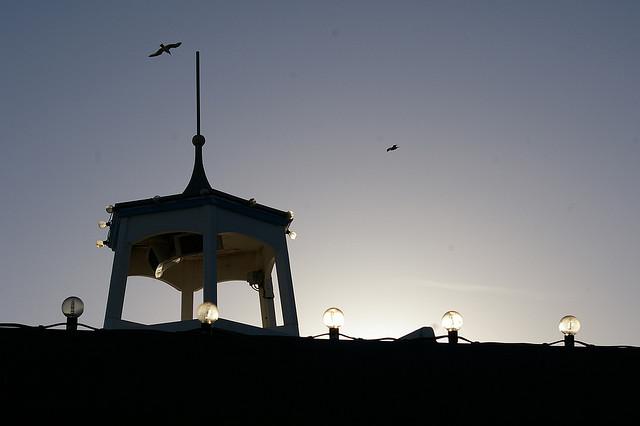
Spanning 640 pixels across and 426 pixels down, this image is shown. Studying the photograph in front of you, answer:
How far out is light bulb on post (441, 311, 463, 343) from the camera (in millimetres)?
15828

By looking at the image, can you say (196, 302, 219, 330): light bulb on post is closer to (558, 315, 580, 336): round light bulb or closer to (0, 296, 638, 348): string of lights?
(0, 296, 638, 348): string of lights

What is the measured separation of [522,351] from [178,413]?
213 inches

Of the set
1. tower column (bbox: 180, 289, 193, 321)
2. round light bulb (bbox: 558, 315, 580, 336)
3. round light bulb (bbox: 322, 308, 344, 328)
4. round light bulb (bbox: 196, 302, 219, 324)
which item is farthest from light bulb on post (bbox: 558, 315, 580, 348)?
tower column (bbox: 180, 289, 193, 321)

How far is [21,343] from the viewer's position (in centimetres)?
1352

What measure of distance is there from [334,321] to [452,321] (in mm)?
1736

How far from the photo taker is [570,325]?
16.3 meters

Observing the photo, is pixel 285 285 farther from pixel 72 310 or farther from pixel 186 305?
pixel 72 310

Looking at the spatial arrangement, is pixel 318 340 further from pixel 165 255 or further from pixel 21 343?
pixel 165 255

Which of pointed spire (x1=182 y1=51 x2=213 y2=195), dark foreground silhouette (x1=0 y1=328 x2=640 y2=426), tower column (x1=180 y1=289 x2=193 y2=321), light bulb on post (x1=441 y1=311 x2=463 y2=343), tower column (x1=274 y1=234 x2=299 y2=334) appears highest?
pointed spire (x1=182 y1=51 x2=213 y2=195)

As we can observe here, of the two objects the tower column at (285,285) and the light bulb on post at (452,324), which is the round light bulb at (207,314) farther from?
the tower column at (285,285)

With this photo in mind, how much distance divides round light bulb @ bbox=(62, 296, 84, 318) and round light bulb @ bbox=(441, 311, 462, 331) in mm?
5203

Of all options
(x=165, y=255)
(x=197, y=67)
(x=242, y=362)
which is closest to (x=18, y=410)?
(x=242, y=362)

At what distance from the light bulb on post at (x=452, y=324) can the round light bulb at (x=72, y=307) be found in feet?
17.1

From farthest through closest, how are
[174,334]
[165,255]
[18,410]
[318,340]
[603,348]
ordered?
[165,255]
[603,348]
[318,340]
[174,334]
[18,410]
